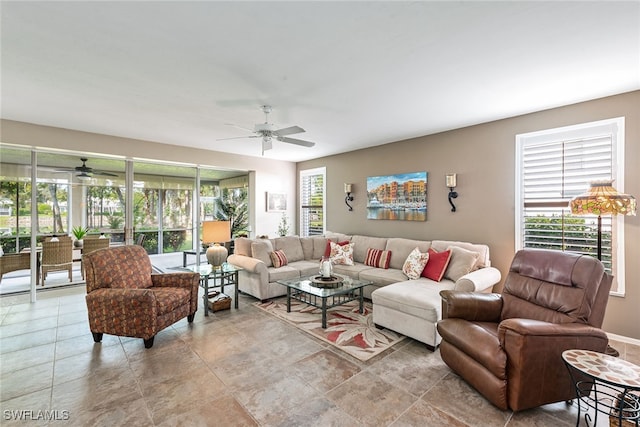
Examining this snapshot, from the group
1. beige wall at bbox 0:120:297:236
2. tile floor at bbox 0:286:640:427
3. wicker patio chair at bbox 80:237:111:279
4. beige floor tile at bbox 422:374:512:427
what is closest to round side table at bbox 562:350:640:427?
tile floor at bbox 0:286:640:427

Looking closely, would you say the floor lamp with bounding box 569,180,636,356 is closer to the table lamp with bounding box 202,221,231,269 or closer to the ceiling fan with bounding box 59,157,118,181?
the table lamp with bounding box 202,221,231,269

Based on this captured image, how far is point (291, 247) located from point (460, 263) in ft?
9.13

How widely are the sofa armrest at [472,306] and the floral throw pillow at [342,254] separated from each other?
2383 millimetres

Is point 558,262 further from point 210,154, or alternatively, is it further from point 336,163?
point 210,154

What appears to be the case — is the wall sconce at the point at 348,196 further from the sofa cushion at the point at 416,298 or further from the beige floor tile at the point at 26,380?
the beige floor tile at the point at 26,380

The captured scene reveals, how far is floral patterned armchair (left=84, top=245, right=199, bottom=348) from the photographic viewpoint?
281 cm

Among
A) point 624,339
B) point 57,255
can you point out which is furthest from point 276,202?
point 624,339

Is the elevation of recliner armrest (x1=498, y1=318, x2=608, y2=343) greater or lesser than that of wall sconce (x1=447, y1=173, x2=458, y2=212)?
lesser

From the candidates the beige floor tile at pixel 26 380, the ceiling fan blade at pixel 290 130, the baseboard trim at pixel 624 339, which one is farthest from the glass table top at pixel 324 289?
the baseboard trim at pixel 624 339

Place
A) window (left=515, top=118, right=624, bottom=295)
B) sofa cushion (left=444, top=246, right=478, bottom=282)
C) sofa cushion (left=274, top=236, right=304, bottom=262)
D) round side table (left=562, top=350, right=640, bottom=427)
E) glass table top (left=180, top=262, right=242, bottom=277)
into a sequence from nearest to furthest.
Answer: round side table (left=562, top=350, right=640, bottom=427) → window (left=515, top=118, right=624, bottom=295) → sofa cushion (left=444, top=246, right=478, bottom=282) → glass table top (left=180, top=262, right=242, bottom=277) → sofa cushion (left=274, top=236, right=304, bottom=262)

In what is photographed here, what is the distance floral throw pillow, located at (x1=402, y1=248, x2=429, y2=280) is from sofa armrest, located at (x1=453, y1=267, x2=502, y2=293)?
2.09ft

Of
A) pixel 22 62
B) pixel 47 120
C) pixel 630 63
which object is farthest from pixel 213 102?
pixel 630 63

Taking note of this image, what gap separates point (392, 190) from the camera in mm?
5254

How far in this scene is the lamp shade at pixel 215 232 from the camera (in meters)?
3.90
